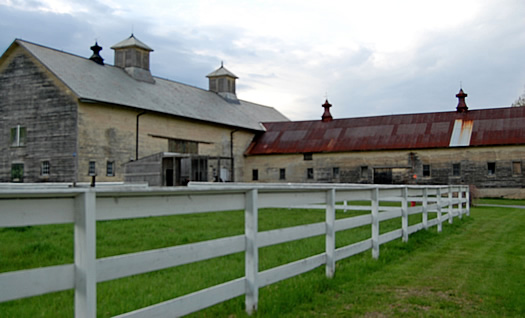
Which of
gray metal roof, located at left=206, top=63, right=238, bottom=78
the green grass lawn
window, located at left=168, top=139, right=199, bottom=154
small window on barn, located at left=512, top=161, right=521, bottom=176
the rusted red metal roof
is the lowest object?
the green grass lawn

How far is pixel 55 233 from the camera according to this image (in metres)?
9.36

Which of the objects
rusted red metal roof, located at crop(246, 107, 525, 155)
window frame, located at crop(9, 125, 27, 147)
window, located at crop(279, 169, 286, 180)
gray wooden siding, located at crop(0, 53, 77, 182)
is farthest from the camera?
window, located at crop(279, 169, 286, 180)

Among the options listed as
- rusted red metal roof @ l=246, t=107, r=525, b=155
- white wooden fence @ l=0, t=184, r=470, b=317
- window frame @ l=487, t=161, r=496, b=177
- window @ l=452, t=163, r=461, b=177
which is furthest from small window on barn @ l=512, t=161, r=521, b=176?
white wooden fence @ l=0, t=184, r=470, b=317

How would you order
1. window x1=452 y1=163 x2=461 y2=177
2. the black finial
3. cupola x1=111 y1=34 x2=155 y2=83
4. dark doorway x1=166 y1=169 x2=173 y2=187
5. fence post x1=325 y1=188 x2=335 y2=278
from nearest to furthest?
fence post x1=325 y1=188 x2=335 y2=278
dark doorway x1=166 y1=169 x2=173 y2=187
the black finial
window x1=452 y1=163 x2=461 y2=177
cupola x1=111 y1=34 x2=155 y2=83

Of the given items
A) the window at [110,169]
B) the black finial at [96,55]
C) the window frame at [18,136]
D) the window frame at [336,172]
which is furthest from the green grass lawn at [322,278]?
the window frame at [336,172]

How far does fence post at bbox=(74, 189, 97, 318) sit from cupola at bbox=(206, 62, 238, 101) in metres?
48.6

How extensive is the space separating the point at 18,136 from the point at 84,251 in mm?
30452

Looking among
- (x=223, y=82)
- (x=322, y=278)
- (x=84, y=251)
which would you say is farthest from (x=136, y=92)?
(x=84, y=251)

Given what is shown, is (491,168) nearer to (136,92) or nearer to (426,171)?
(426,171)

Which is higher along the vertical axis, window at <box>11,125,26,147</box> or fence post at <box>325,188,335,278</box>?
window at <box>11,125,26,147</box>

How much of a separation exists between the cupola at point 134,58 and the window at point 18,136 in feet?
34.1

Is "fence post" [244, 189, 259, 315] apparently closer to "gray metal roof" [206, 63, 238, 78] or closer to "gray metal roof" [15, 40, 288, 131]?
"gray metal roof" [15, 40, 288, 131]

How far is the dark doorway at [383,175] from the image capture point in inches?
1551

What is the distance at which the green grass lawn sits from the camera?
502cm
